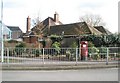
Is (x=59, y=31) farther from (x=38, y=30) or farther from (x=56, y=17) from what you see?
(x=56, y=17)

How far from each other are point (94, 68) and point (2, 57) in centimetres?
672

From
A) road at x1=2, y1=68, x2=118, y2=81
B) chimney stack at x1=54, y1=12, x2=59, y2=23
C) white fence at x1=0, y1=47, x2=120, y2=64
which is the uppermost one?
chimney stack at x1=54, y1=12, x2=59, y2=23

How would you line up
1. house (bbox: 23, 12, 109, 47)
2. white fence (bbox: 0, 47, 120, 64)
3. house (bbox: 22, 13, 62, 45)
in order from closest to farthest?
white fence (bbox: 0, 47, 120, 64) < house (bbox: 23, 12, 109, 47) < house (bbox: 22, 13, 62, 45)

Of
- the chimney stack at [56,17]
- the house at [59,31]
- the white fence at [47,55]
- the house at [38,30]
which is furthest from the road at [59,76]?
the chimney stack at [56,17]

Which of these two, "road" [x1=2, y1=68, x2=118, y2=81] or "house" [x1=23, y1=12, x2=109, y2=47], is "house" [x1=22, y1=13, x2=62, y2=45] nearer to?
"house" [x1=23, y1=12, x2=109, y2=47]

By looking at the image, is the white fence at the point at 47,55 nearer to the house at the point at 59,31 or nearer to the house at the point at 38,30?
the house at the point at 59,31

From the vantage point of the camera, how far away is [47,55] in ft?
74.0

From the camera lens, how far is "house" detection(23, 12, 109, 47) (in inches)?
2059

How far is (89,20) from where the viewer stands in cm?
7612

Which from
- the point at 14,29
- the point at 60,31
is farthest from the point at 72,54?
the point at 14,29

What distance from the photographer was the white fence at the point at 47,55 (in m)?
21.8

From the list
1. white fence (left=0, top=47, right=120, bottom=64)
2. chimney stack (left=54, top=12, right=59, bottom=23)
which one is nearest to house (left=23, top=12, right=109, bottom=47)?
chimney stack (left=54, top=12, right=59, bottom=23)

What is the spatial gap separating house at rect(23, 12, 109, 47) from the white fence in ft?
74.2

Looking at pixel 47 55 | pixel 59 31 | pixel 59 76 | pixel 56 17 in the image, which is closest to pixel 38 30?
pixel 59 31
